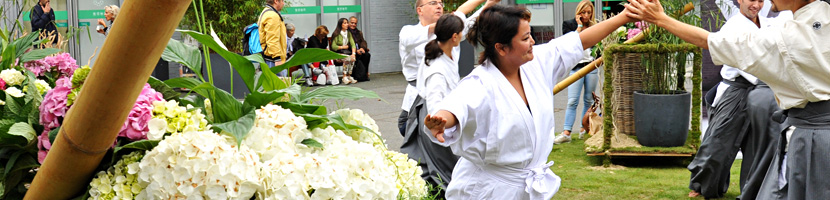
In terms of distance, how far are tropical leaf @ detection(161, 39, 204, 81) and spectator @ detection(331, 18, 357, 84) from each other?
47.0 feet

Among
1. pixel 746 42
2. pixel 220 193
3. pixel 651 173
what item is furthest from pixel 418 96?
pixel 220 193

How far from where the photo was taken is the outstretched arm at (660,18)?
12.1ft

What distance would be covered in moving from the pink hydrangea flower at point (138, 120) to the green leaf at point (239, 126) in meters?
0.14

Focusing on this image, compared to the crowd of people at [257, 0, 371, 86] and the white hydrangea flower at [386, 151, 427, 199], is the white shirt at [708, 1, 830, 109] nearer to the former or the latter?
the white hydrangea flower at [386, 151, 427, 199]

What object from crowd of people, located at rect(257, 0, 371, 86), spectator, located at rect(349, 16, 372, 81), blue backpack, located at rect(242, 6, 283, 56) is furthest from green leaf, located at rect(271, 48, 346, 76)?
spectator, located at rect(349, 16, 372, 81)

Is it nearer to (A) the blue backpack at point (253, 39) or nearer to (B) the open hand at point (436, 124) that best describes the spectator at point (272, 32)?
(A) the blue backpack at point (253, 39)

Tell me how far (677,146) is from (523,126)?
4.04 metres

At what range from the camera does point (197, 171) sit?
1566 mm

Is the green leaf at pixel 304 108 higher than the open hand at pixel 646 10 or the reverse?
the reverse

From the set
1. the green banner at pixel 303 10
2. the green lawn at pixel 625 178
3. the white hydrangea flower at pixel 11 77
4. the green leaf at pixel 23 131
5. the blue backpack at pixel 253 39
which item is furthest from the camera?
the green banner at pixel 303 10

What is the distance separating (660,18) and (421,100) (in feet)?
9.39

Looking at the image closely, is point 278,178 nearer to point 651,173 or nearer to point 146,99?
point 146,99

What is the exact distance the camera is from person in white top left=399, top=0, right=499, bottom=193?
615 cm

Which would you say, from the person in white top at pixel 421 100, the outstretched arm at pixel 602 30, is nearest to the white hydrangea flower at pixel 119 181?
the outstretched arm at pixel 602 30
